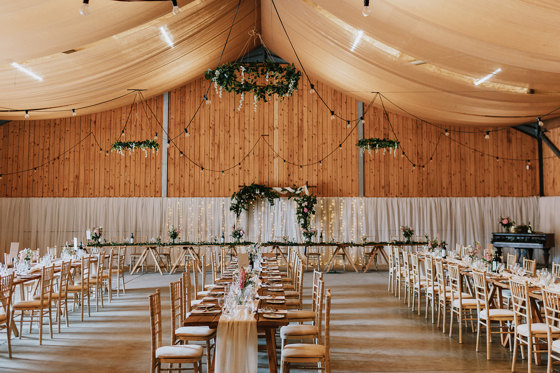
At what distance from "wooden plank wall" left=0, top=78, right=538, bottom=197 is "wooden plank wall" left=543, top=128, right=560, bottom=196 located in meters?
0.41

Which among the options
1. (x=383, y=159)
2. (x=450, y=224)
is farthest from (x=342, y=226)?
(x=450, y=224)

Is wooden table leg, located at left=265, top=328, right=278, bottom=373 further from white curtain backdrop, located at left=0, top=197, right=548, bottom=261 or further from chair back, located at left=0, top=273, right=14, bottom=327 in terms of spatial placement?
white curtain backdrop, located at left=0, top=197, right=548, bottom=261

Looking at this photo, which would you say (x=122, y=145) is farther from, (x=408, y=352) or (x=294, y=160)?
(x=408, y=352)

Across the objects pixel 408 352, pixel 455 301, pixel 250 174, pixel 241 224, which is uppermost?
pixel 250 174

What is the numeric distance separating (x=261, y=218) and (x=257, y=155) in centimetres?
215

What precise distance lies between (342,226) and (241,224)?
3.38 metres

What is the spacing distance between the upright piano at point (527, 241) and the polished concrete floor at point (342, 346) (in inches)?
232

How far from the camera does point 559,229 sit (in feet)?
43.5

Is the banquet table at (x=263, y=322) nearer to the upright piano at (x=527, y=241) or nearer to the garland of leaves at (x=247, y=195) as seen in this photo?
the garland of leaves at (x=247, y=195)

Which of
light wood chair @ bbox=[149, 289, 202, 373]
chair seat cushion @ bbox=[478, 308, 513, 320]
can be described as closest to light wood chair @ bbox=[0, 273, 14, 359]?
light wood chair @ bbox=[149, 289, 202, 373]

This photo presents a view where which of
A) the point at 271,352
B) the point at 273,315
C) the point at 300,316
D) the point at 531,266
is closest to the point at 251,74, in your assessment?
the point at 300,316

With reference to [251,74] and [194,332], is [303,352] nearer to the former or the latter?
[194,332]

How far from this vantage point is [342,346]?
18.1 ft

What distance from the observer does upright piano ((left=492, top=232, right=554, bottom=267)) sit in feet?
38.3
